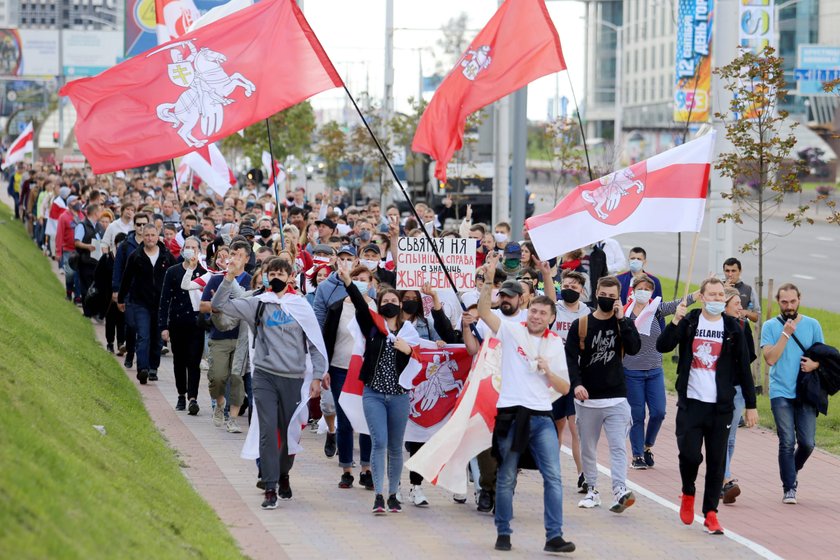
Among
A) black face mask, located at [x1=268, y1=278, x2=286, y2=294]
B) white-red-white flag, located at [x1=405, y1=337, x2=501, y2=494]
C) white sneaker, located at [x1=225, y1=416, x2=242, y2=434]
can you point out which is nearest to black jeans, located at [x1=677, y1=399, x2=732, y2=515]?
white-red-white flag, located at [x1=405, y1=337, x2=501, y2=494]

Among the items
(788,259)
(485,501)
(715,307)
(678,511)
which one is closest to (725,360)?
(715,307)

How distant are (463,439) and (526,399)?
84cm

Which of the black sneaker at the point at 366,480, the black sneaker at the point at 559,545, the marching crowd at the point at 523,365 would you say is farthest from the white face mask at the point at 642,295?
the black sneaker at the point at 559,545

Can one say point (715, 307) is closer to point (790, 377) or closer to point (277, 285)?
point (790, 377)

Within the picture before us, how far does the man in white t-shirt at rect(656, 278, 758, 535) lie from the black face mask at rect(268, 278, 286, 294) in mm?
2970

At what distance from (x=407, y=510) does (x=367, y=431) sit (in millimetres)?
703

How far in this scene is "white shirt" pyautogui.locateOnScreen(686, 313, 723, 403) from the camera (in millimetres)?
10320

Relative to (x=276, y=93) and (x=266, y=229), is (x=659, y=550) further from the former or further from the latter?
(x=266, y=229)

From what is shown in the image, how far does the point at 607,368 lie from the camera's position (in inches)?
423

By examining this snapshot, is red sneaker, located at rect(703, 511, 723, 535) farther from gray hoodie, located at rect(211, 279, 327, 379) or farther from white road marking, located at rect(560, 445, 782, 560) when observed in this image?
gray hoodie, located at rect(211, 279, 327, 379)

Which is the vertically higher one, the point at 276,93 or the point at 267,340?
the point at 276,93

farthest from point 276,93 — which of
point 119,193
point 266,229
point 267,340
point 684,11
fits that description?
point 684,11

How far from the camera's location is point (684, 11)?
40625mm

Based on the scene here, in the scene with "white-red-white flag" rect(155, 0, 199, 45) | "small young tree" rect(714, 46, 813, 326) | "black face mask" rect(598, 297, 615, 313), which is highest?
"white-red-white flag" rect(155, 0, 199, 45)
